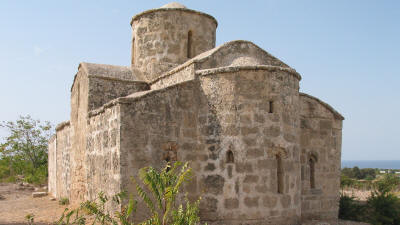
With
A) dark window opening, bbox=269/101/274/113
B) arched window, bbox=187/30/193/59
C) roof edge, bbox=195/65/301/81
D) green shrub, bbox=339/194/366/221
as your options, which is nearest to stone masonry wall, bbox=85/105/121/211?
roof edge, bbox=195/65/301/81

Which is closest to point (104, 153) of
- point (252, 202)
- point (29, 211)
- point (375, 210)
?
point (252, 202)

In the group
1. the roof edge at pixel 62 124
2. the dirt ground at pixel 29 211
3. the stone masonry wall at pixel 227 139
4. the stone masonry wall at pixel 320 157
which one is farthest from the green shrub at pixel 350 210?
the roof edge at pixel 62 124

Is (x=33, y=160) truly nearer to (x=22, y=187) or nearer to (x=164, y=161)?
(x=22, y=187)

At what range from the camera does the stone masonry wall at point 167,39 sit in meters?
9.98

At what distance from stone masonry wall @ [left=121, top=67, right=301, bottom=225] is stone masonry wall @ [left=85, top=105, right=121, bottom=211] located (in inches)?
10.6

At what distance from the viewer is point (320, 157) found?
873cm

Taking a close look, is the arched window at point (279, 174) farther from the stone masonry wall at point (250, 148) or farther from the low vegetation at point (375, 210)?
the low vegetation at point (375, 210)

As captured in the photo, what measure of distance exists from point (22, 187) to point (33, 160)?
5.37 m

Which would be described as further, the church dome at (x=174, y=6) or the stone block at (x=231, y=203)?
the church dome at (x=174, y=6)

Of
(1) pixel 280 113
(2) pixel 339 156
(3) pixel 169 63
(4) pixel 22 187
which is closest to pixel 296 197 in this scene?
(1) pixel 280 113

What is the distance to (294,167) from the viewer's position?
7.08m

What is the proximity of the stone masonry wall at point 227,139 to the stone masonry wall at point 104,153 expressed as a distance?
0.27 metres

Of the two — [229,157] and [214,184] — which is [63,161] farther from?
[229,157]

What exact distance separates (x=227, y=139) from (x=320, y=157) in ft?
10.0
